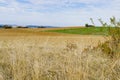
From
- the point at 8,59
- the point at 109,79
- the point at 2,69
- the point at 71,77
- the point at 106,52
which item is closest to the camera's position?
the point at 71,77

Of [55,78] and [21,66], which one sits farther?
[21,66]

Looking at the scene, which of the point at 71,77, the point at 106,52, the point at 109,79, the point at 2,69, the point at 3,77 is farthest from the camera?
the point at 106,52

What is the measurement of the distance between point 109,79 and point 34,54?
2415mm

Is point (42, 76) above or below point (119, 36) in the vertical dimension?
below

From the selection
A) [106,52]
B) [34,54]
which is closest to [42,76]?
[34,54]

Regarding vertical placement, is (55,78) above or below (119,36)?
below

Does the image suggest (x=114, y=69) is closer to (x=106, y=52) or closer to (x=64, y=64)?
(x=64, y=64)

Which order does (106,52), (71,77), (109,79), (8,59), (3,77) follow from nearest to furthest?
(71,77) → (109,79) → (3,77) → (8,59) → (106,52)

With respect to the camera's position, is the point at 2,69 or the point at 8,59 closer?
the point at 2,69

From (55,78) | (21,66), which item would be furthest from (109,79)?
(21,66)

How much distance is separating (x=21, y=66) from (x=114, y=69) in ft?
6.17

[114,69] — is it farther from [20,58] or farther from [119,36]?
[119,36]

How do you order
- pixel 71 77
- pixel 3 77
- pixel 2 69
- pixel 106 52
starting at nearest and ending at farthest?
pixel 71 77 → pixel 3 77 → pixel 2 69 → pixel 106 52

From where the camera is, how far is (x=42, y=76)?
210 inches
